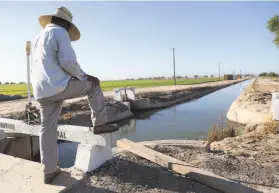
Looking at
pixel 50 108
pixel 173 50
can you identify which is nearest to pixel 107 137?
pixel 50 108

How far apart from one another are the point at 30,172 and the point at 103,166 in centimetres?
100

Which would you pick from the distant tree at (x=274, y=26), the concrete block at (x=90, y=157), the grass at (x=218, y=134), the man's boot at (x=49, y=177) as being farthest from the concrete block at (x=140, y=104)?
the man's boot at (x=49, y=177)

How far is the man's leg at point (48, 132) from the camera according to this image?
Answer: 3184mm

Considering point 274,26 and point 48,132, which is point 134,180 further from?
point 274,26

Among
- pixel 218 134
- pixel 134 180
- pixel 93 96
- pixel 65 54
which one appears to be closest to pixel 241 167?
pixel 134 180

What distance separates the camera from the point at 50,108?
10.5 ft

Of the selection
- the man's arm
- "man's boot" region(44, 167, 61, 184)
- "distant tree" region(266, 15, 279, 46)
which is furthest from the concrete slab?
"distant tree" region(266, 15, 279, 46)

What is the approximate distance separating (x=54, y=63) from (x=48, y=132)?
2.65ft

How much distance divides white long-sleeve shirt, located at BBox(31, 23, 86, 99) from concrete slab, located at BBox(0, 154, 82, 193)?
3.46 ft

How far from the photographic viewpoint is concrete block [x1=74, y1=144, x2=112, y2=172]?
3.48m

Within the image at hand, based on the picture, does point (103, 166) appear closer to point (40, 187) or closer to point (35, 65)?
point (40, 187)

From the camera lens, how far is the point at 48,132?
3189 millimetres

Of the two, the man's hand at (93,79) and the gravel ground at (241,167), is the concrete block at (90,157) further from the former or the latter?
the gravel ground at (241,167)

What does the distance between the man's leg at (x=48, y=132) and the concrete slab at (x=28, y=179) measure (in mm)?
234
